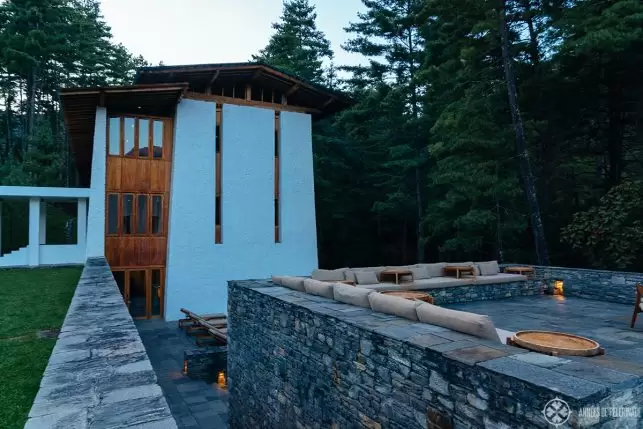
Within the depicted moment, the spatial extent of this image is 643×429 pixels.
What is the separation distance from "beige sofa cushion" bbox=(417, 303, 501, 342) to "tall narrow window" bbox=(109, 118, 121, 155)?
13555mm

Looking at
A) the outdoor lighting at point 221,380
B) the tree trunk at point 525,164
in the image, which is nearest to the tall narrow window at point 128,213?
the outdoor lighting at point 221,380

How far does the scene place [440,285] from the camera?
9.26 metres

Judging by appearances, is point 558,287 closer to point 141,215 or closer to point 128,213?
point 141,215

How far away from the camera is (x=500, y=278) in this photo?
10109mm

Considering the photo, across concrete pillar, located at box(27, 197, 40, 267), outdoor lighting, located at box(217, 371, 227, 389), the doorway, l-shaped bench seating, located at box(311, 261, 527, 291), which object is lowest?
outdoor lighting, located at box(217, 371, 227, 389)

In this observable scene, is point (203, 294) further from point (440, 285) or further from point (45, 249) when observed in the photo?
point (440, 285)

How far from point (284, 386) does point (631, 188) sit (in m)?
12.8

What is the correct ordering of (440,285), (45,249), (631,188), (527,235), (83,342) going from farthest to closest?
1. (527,235)
2. (45,249)
3. (631,188)
4. (440,285)
5. (83,342)

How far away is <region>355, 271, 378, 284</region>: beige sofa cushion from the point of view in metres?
9.13

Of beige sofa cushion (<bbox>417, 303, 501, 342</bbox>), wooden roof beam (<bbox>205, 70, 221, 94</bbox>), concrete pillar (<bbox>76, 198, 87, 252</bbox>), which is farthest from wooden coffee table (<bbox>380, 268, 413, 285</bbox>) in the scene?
concrete pillar (<bbox>76, 198, 87, 252</bbox>)

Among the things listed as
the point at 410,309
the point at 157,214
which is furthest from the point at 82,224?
the point at 410,309

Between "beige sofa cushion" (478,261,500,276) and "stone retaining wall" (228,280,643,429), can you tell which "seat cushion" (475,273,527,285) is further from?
"stone retaining wall" (228,280,643,429)

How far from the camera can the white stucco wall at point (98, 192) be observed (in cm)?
1378

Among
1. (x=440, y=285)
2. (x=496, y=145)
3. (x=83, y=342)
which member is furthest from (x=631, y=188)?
(x=83, y=342)
